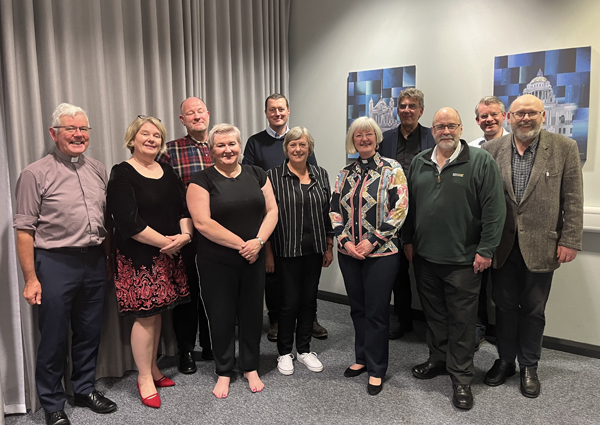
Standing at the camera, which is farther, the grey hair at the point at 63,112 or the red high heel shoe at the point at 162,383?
the red high heel shoe at the point at 162,383

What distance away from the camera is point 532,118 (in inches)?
91.0

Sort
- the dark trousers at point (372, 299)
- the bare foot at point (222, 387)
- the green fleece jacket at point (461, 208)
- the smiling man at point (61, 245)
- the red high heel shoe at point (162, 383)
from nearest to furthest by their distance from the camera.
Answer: the smiling man at point (61, 245) < the green fleece jacket at point (461, 208) < the dark trousers at point (372, 299) < the bare foot at point (222, 387) < the red high heel shoe at point (162, 383)

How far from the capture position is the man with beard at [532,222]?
2.32m

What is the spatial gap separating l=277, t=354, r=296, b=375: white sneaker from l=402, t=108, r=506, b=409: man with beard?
0.95m

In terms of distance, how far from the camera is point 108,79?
2.77 metres

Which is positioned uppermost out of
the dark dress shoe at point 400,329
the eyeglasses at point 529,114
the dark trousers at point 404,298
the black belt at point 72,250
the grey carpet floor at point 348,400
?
the eyeglasses at point 529,114

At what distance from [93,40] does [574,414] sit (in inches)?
135

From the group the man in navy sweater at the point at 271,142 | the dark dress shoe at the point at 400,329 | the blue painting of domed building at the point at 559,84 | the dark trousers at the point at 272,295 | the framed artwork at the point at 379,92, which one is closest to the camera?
the blue painting of domed building at the point at 559,84

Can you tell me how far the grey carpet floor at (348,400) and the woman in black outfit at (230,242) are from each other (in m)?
0.17

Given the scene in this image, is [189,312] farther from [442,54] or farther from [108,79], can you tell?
[442,54]

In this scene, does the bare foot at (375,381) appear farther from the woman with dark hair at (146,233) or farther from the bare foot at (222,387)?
the woman with dark hair at (146,233)

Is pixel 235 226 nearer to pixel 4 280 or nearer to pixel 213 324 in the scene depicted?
pixel 213 324

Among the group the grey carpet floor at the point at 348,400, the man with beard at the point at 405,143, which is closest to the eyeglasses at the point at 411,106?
the man with beard at the point at 405,143

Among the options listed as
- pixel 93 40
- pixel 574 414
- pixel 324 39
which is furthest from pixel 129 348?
pixel 324 39
